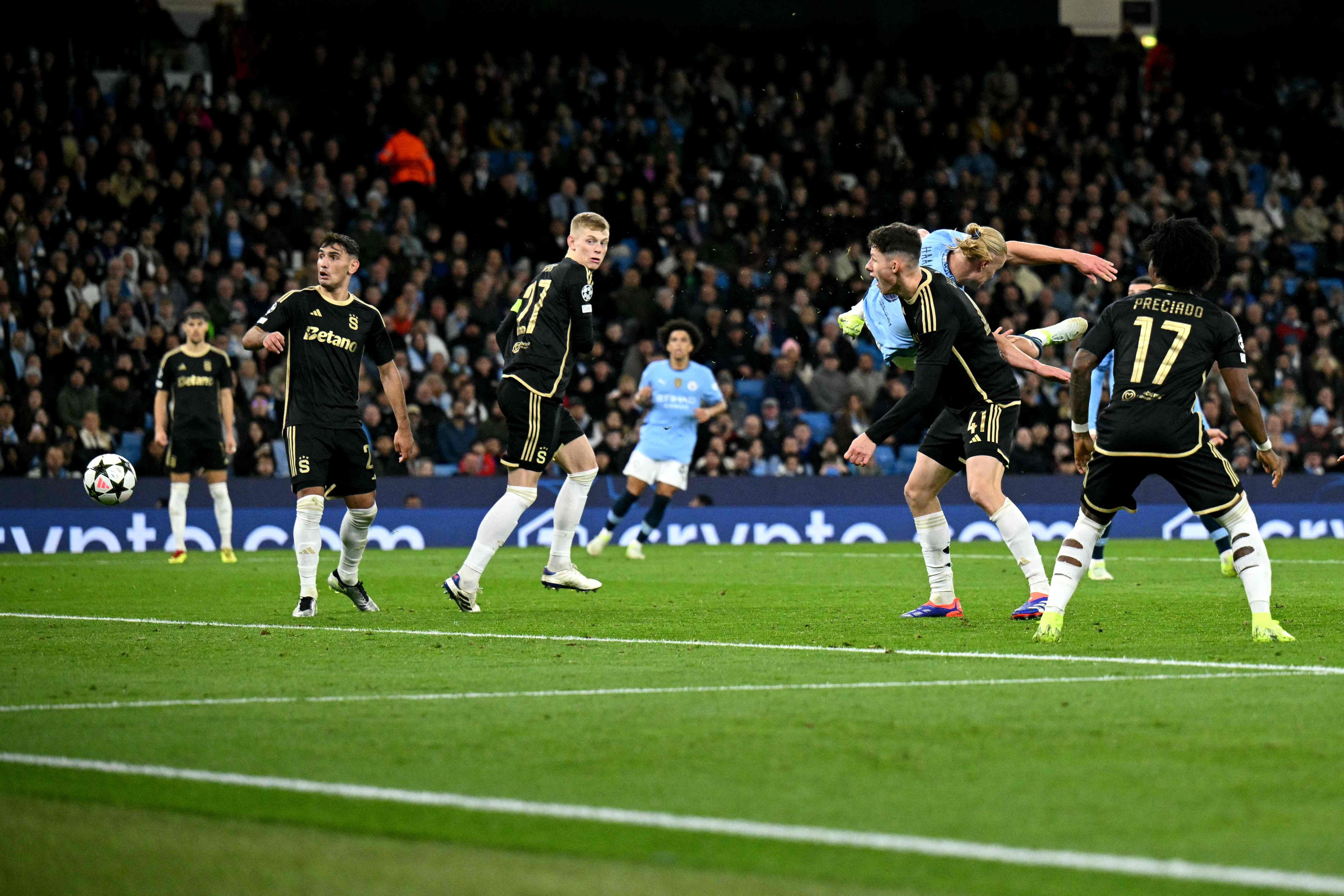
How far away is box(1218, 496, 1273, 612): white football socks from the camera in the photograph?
847 centimetres

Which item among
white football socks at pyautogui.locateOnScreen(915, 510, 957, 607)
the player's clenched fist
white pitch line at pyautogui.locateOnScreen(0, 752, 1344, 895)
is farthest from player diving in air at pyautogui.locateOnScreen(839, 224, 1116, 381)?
white pitch line at pyautogui.locateOnScreen(0, 752, 1344, 895)

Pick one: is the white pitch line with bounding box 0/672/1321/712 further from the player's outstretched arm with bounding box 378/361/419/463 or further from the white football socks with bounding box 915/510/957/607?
the player's outstretched arm with bounding box 378/361/419/463

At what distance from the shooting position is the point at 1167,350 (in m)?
8.29

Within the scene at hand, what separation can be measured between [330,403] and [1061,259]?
4.42 metres

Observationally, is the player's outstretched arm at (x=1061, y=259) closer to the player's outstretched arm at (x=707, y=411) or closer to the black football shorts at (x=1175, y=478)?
the black football shorts at (x=1175, y=478)

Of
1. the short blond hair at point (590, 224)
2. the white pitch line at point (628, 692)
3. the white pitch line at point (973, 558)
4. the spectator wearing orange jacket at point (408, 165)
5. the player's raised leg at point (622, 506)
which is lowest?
the white pitch line at point (973, 558)

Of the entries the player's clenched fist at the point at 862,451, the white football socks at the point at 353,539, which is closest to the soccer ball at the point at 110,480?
the white football socks at the point at 353,539

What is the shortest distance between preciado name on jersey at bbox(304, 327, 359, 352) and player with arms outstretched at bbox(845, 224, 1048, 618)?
10.6 feet

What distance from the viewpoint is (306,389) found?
10703 millimetres

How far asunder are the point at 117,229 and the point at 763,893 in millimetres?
19855

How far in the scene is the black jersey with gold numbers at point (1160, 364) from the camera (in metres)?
8.20

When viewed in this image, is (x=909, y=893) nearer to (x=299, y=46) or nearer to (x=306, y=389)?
(x=306, y=389)

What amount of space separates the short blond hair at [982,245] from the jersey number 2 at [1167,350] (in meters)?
1.93

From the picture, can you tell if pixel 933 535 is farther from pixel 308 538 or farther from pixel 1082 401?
pixel 308 538
